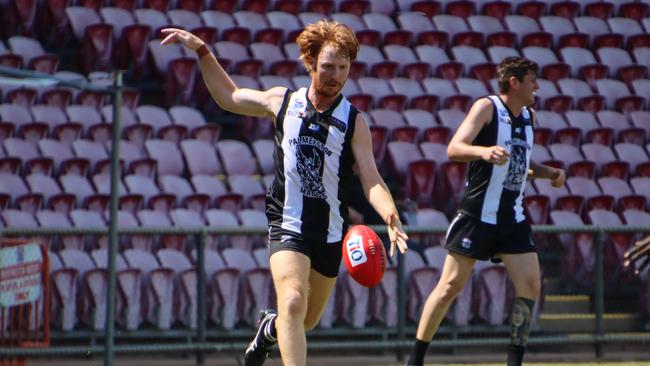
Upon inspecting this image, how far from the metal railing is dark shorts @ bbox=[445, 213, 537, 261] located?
3.16 meters

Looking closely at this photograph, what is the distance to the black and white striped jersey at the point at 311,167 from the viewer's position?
7227mm

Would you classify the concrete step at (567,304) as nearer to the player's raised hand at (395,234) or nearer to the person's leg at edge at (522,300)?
the person's leg at edge at (522,300)

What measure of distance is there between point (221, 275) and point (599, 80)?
8332 mm

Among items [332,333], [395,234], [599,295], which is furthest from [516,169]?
[599,295]

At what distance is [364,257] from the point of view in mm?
6754

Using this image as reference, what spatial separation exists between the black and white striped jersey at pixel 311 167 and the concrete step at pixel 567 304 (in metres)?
6.42

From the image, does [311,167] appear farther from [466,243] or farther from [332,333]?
[332,333]

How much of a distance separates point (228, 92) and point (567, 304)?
267 inches

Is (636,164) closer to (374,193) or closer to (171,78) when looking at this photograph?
(171,78)

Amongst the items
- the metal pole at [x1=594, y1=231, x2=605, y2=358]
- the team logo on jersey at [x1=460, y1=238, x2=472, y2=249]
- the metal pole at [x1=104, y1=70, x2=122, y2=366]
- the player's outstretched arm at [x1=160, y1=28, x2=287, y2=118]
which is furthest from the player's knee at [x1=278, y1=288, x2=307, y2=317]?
the metal pole at [x1=594, y1=231, x2=605, y2=358]

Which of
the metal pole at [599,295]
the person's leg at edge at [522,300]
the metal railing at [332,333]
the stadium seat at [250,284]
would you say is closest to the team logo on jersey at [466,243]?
the person's leg at edge at [522,300]

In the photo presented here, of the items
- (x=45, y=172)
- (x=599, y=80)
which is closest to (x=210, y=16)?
(x=45, y=172)

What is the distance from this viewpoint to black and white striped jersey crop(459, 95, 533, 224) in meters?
9.28

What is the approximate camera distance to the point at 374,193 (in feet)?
23.1
